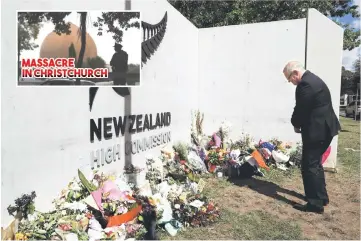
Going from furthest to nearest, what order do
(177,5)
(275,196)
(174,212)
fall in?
(177,5)
(275,196)
(174,212)

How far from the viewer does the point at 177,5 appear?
1221 centimetres

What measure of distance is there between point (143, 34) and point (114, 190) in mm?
2331

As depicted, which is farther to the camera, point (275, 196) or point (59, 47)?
point (275, 196)

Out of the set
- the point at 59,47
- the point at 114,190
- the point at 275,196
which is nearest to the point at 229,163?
the point at 275,196

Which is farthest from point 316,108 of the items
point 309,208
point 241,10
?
point 241,10

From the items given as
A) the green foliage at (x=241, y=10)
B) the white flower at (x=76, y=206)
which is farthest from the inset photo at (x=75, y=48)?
the green foliage at (x=241, y=10)

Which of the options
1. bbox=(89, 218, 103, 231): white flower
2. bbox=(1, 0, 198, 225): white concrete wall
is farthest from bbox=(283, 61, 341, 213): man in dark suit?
bbox=(89, 218, 103, 231): white flower

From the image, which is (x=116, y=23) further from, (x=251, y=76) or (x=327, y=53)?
(x=327, y=53)

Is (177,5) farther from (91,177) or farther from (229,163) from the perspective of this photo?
(91,177)

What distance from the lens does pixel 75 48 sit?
342cm

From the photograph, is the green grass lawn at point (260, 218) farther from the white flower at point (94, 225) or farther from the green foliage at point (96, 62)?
the green foliage at point (96, 62)

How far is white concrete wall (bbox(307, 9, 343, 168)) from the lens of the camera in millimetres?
5973

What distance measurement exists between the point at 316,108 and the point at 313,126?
0.72ft

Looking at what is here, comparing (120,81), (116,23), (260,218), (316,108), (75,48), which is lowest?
(260,218)
